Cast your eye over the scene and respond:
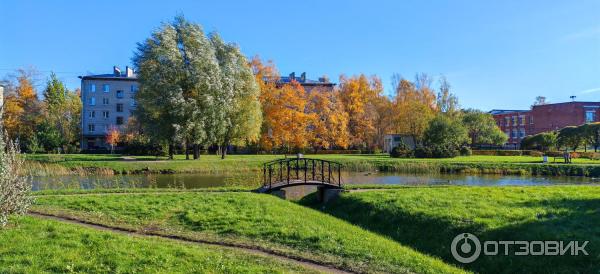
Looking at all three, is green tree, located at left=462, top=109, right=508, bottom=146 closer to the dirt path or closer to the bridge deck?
the bridge deck

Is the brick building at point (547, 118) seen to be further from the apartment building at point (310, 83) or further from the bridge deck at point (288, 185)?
the bridge deck at point (288, 185)

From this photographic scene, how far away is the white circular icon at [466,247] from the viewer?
29.6 feet

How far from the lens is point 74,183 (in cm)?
2236

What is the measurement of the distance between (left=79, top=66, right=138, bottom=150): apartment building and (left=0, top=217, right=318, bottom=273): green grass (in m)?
70.6

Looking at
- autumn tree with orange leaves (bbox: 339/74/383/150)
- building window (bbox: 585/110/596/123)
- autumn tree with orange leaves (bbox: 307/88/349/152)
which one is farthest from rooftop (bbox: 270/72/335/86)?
building window (bbox: 585/110/596/123)

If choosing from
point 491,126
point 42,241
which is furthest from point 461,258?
point 491,126

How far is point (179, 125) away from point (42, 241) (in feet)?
91.3

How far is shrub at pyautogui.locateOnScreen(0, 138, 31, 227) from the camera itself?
8297mm

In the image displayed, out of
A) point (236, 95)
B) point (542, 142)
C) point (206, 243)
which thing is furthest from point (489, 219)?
point (542, 142)

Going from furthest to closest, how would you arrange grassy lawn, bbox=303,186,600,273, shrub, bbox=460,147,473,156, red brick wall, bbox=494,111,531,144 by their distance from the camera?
Answer: red brick wall, bbox=494,111,531,144 < shrub, bbox=460,147,473,156 < grassy lawn, bbox=303,186,600,273

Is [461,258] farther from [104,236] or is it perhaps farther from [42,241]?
[42,241]

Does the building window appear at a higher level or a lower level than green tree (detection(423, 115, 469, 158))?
higher

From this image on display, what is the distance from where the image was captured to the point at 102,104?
75250mm

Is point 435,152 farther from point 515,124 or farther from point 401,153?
point 515,124
